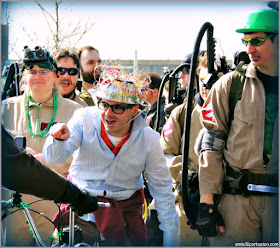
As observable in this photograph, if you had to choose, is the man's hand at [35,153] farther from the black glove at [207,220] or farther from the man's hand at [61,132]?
the black glove at [207,220]

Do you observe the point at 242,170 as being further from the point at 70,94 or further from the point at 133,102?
the point at 70,94

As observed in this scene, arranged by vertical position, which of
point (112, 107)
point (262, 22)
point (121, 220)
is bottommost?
point (121, 220)

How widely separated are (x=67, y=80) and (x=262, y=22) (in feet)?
9.83

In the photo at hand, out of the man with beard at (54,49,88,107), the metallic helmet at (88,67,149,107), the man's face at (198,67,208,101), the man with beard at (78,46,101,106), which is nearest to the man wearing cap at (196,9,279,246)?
the metallic helmet at (88,67,149,107)

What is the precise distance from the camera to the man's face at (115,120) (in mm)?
4383

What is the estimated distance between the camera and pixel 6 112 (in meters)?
5.61

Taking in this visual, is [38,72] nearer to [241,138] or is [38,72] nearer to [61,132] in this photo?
[61,132]

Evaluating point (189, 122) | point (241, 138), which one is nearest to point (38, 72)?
point (189, 122)

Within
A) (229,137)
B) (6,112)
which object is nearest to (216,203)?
(229,137)

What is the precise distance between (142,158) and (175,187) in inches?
66.2

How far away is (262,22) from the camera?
417cm

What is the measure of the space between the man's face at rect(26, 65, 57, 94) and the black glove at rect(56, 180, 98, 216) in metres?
2.22

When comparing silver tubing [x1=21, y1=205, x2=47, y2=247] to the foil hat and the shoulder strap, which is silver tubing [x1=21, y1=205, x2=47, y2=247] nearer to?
the foil hat

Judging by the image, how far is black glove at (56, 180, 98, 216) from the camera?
351 centimetres
